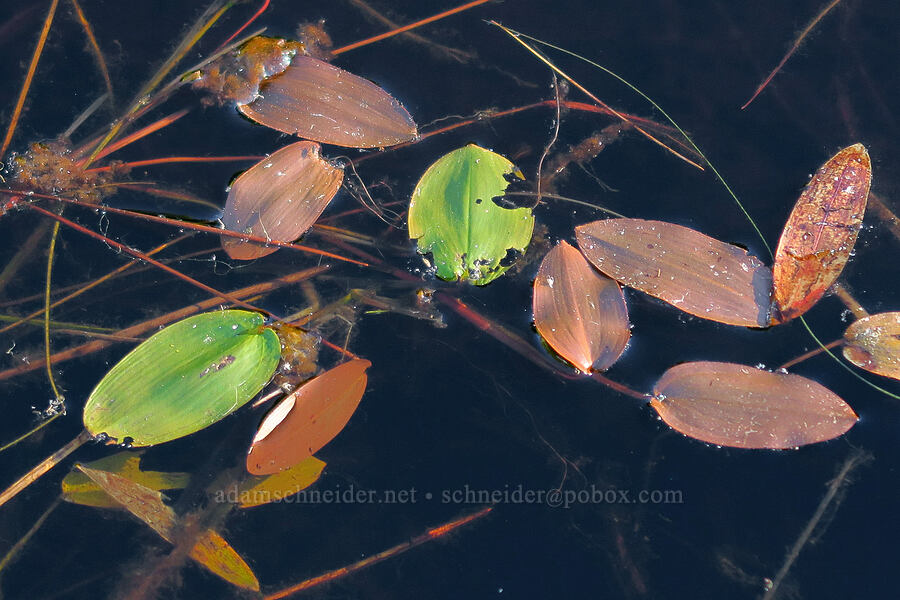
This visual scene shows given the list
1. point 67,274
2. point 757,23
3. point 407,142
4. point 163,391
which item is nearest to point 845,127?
point 757,23

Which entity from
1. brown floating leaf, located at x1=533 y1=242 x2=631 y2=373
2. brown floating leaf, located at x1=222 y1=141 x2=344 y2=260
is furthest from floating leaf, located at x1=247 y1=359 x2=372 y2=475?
brown floating leaf, located at x1=533 y1=242 x2=631 y2=373

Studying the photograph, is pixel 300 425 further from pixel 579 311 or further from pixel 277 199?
pixel 579 311

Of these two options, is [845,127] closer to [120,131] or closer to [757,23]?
[757,23]

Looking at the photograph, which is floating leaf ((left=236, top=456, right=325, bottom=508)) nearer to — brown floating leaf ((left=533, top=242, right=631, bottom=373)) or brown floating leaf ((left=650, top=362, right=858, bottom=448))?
brown floating leaf ((left=533, top=242, right=631, bottom=373))

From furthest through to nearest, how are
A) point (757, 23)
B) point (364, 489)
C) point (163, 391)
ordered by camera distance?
1. point (757, 23)
2. point (364, 489)
3. point (163, 391)

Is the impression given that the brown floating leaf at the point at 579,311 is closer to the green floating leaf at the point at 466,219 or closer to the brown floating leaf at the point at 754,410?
the green floating leaf at the point at 466,219

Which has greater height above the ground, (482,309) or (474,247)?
(474,247)
